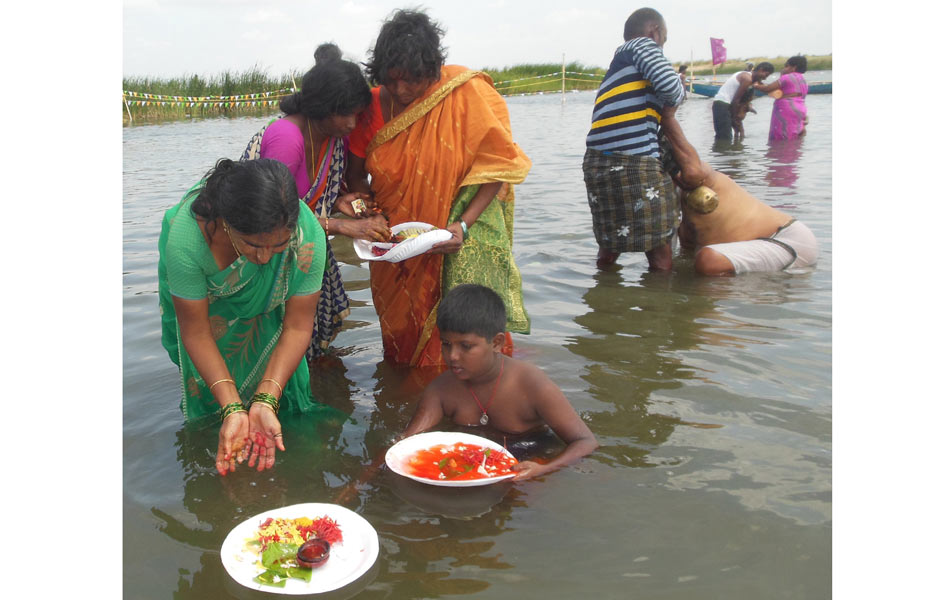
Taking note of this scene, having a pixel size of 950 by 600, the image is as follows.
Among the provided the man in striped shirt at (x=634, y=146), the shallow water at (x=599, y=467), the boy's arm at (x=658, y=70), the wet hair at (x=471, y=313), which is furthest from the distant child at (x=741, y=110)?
the wet hair at (x=471, y=313)

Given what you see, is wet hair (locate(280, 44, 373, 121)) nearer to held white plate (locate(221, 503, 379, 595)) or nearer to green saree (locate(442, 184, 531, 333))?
green saree (locate(442, 184, 531, 333))

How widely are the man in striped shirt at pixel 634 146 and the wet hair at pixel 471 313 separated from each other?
8.69 feet

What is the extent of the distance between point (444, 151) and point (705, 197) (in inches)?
114

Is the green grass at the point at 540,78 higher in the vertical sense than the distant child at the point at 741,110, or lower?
higher

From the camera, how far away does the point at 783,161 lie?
38.9 ft

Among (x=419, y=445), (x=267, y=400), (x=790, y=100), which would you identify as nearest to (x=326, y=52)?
(x=267, y=400)

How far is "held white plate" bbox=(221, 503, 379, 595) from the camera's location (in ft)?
7.19

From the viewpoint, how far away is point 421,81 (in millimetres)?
3436

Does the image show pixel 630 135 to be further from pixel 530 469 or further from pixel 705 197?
pixel 530 469

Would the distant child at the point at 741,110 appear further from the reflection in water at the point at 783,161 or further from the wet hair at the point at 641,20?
the wet hair at the point at 641,20

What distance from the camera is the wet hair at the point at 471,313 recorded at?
307 centimetres

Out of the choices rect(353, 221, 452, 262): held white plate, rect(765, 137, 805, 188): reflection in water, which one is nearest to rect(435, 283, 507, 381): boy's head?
rect(353, 221, 452, 262): held white plate

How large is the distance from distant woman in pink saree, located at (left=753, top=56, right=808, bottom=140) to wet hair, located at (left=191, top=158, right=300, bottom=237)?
11.8 metres

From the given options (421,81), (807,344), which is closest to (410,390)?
(421,81)
